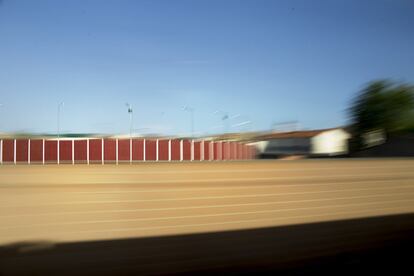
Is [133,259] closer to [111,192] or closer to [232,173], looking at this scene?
[111,192]

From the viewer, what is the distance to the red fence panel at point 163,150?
20.0 m

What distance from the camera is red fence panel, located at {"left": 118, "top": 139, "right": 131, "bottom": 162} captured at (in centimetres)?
1716

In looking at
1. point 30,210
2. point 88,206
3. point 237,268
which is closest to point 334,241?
point 237,268

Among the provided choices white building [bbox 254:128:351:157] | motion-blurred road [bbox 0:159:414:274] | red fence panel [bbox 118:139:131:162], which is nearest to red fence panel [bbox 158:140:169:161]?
red fence panel [bbox 118:139:131:162]

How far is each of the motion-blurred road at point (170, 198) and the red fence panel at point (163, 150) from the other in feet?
43.8

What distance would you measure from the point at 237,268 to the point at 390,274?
72.4 inches

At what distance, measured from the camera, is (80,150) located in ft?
54.6

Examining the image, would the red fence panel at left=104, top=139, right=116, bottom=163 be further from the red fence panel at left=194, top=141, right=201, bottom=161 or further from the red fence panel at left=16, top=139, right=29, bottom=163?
the red fence panel at left=194, top=141, right=201, bottom=161

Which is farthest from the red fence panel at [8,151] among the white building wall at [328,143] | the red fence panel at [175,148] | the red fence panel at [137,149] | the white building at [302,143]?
the white building wall at [328,143]

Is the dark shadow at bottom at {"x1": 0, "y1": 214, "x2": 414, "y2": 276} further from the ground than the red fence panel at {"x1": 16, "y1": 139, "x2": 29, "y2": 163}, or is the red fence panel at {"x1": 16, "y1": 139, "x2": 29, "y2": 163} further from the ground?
the red fence panel at {"x1": 16, "y1": 139, "x2": 29, "y2": 163}

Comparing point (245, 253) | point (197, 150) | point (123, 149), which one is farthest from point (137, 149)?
point (245, 253)

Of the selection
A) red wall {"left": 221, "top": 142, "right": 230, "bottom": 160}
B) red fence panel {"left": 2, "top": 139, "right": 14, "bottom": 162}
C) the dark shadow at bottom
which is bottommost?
the dark shadow at bottom

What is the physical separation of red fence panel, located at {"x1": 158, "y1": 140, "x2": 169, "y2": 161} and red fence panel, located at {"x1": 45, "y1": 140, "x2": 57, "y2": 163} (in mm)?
4550

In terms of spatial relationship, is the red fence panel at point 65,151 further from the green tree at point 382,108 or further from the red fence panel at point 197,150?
the green tree at point 382,108
